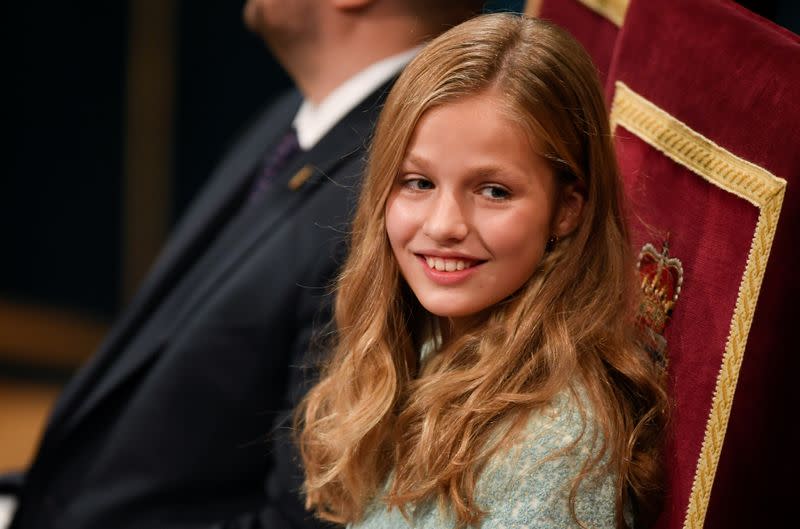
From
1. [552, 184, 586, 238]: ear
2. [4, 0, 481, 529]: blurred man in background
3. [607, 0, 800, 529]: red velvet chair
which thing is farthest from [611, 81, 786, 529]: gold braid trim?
[4, 0, 481, 529]: blurred man in background

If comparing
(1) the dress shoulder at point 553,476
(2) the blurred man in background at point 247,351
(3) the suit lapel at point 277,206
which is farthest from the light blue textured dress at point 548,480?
(3) the suit lapel at point 277,206

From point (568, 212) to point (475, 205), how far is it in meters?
0.09

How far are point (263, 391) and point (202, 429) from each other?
0.10 meters

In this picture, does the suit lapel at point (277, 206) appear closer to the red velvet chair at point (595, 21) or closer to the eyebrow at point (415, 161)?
the red velvet chair at point (595, 21)

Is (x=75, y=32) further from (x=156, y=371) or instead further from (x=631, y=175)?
(x=631, y=175)

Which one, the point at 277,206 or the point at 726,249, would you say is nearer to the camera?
the point at 726,249

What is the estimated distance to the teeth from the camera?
1047 mm

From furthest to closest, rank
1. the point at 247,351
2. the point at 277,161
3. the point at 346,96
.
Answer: the point at 277,161, the point at 346,96, the point at 247,351

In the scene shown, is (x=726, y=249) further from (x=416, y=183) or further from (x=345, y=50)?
(x=345, y=50)

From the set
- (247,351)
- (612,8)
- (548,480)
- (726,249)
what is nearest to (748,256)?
(726,249)

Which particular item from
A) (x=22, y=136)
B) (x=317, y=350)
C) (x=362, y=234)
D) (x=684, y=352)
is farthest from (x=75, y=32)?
(x=684, y=352)

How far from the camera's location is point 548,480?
3.21 feet

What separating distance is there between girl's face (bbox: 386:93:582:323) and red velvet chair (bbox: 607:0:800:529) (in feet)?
0.39

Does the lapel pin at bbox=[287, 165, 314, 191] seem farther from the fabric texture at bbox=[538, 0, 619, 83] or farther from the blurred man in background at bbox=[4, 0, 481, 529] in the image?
the fabric texture at bbox=[538, 0, 619, 83]
